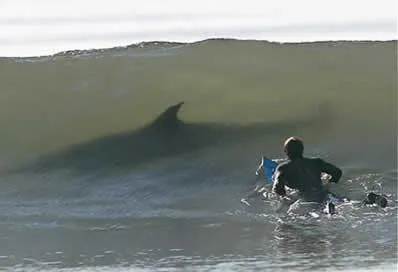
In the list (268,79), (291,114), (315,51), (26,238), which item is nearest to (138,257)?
(26,238)

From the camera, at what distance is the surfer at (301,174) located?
9969 mm

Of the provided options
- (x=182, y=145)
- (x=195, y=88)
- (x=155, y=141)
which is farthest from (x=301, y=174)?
(x=195, y=88)

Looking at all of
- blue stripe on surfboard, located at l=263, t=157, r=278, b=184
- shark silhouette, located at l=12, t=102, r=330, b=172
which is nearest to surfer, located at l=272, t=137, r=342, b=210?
blue stripe on surfboard, located at l=263, t=157, r=278, b=184

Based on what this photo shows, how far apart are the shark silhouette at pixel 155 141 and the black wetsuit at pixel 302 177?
9.64 ft

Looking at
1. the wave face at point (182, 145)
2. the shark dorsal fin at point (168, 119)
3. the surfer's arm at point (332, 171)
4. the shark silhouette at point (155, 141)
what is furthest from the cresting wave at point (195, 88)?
the surfer's arm at point (332, 171)

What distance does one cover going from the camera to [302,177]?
10.0 metres

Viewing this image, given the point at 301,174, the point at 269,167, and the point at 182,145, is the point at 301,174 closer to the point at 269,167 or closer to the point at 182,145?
the point at 269,167

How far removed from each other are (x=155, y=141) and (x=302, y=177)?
11.8 ft

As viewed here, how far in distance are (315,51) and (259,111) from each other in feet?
10.2

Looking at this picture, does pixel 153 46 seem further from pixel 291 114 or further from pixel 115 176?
pixel 115 176

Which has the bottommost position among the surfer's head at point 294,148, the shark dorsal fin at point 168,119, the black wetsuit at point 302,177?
the black wetsuit at point 302,177

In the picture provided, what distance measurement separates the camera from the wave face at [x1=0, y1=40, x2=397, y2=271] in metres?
8.22

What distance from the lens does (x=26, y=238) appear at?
905cm

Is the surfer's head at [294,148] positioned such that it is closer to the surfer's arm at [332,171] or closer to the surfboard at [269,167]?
the surfer's arm at [332,171]
